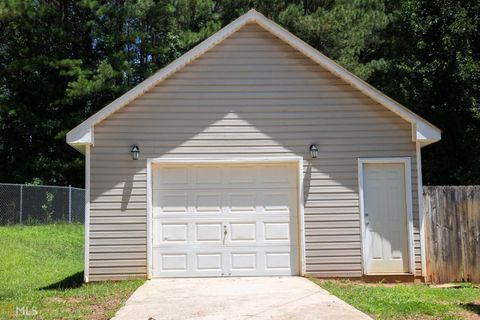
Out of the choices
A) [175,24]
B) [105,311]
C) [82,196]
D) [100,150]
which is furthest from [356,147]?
[175,24]

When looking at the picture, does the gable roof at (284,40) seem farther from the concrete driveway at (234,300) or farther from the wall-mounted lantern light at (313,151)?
the concrete driveway at (234,300)

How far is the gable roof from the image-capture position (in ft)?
35.5

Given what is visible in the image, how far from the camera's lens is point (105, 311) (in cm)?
799

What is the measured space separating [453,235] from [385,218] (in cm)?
130

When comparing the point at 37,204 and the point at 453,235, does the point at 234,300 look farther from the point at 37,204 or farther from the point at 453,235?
the point at 37,204

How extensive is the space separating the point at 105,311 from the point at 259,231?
13.2ft

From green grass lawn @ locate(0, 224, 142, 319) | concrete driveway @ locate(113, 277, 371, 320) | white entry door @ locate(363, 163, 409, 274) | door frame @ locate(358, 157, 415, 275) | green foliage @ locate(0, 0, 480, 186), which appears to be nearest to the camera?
concrete driveway @ locate(113, 277, 371, 320)

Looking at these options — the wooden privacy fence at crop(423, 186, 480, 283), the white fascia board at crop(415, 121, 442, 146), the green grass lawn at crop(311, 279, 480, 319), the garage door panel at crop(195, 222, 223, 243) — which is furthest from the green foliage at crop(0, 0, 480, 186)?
the garage door panel at crop(195, 222, 223, 243)

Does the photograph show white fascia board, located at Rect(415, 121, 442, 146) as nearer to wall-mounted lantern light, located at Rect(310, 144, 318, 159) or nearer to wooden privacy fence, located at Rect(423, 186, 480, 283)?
wooden privacy fence, located at Rect(423, 186, 480, 283)

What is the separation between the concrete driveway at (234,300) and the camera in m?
7.41

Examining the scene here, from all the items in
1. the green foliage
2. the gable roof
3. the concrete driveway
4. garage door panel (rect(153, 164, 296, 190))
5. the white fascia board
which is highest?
the green foliage

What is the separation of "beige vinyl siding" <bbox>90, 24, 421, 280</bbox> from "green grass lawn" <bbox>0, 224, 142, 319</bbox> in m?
1.28

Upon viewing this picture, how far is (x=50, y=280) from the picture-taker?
1212 cm

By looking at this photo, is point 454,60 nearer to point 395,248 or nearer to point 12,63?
point 395,248
